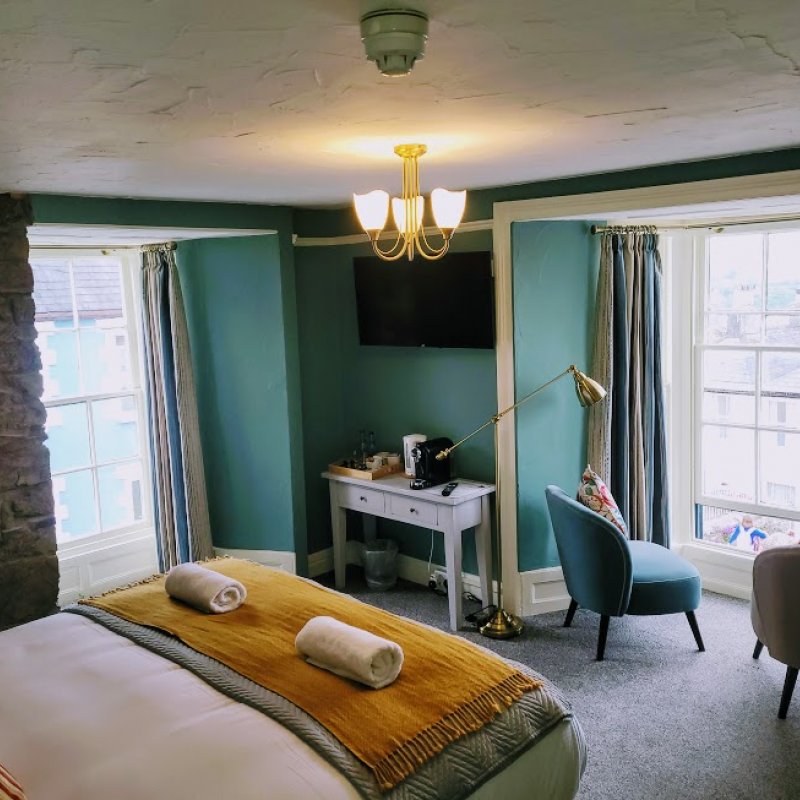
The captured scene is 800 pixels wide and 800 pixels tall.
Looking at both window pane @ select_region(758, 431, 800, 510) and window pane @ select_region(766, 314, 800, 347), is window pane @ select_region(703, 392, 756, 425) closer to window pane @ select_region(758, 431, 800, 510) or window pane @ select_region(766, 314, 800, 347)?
window pane @ select_region(758, 431, 800, 510)

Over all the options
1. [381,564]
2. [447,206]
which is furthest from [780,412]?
[447,206]

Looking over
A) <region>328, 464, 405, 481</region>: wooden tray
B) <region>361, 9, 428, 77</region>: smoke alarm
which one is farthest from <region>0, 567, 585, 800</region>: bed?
<region>328, 464, 405, 481</region>: wooden tray

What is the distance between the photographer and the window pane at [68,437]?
4.81 metres

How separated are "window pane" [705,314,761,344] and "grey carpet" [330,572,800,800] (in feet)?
4.94

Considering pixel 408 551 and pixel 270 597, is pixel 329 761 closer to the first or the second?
pixel 270 597

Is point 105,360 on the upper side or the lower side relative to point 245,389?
upper

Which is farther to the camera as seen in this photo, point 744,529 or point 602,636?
point 744,529

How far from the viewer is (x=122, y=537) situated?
16.8 feet

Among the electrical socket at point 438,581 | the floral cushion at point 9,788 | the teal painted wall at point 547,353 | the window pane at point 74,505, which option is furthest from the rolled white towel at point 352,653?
the window pane at point 74,505

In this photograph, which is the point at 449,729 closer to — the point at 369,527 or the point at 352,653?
the point at 352,653

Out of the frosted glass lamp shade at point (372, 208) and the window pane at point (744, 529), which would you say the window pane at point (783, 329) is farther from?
the frosted glass lamp shade at point (372, 208)

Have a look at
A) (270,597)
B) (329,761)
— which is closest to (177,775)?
(329,761)

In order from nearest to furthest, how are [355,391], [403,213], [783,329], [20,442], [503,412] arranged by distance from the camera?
1. [403,213]
2. [20,442]
3. [503,412]
4. [783,329]
5. [355,391]

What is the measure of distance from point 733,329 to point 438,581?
89.6 inches
